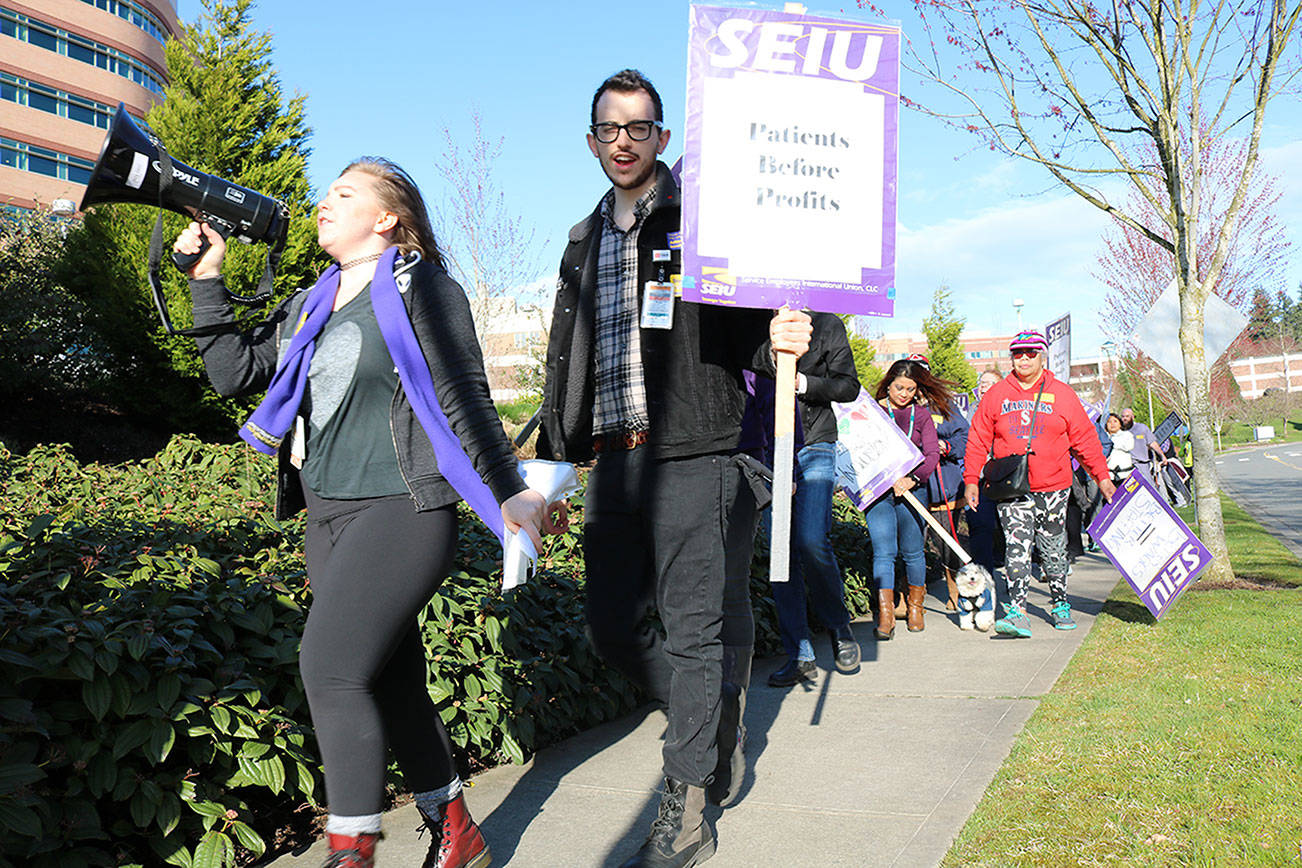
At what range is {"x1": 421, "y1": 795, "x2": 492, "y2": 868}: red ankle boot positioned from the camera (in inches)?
114

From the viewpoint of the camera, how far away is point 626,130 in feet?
10.7

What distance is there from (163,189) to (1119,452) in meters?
11.1

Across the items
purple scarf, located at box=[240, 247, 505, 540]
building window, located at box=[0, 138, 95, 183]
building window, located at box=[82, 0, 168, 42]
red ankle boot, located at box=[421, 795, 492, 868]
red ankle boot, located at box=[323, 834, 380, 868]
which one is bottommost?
red ankle boot, located at box=[421, 795, 492, 868]

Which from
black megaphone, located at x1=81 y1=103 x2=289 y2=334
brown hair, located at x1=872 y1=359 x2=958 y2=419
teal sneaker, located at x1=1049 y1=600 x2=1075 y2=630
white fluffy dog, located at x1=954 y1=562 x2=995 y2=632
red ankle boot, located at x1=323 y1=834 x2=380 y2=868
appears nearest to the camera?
red ankle boot, located at x1=323 y1=834 x2=380 y2=868

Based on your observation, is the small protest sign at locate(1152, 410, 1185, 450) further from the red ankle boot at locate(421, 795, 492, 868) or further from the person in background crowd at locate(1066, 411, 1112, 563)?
the red ankle boot at locate(421, 795, 492, 868)

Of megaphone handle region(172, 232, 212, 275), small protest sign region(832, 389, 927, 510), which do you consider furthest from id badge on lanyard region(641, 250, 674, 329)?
small protest sign region(832, 389, 927, 510)

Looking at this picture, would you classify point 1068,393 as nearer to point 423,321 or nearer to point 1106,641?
point 1106,641

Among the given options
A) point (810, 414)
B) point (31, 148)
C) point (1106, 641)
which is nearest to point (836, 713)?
point (810, 414)

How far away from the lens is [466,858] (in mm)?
2924

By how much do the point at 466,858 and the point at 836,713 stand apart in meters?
2.42

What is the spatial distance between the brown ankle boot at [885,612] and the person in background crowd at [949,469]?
134 cm

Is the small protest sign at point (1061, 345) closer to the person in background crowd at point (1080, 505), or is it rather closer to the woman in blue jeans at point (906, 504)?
the person in background crowd at point (1080, 505)

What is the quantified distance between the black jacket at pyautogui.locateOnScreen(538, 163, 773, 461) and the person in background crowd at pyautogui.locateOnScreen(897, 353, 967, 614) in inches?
197

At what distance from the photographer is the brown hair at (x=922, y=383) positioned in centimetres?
789
